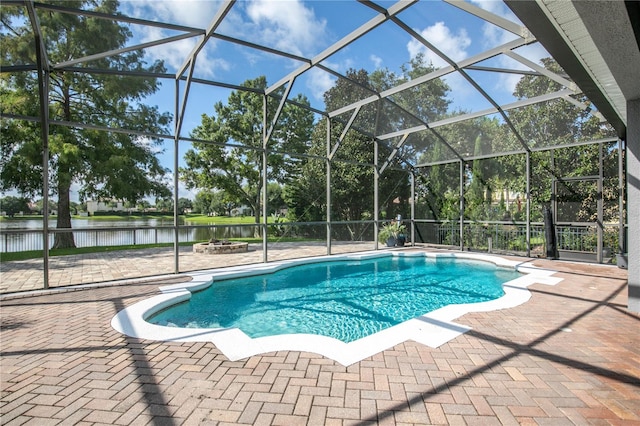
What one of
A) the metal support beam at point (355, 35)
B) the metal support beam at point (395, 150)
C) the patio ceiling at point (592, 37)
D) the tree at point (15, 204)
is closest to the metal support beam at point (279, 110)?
the metal support beam at point (355, 35)

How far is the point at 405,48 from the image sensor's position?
21.6 feet

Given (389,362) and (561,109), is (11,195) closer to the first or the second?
(389,362)

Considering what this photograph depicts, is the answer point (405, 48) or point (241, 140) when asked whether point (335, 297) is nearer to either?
point (405, 48)

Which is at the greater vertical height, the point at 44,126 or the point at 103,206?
the point at 44,126

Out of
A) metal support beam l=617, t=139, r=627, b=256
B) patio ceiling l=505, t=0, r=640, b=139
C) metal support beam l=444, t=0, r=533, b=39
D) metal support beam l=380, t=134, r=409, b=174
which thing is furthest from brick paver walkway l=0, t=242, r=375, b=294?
metal support beam l=617, t=139, r=627, b=256

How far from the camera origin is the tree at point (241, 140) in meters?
16.7

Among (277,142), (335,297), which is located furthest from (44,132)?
(277,142)

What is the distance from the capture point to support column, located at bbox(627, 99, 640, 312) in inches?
164

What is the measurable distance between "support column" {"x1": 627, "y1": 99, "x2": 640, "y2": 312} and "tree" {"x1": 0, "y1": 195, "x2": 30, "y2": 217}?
15.9 m

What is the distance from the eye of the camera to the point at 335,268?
870cm

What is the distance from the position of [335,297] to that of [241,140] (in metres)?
13.4

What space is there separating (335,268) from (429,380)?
623 cm

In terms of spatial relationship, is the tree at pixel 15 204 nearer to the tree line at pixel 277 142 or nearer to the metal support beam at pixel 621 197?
the tree line at pixel 277 142

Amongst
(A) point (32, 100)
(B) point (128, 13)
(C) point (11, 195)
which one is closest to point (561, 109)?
(B) point (128, 13)
